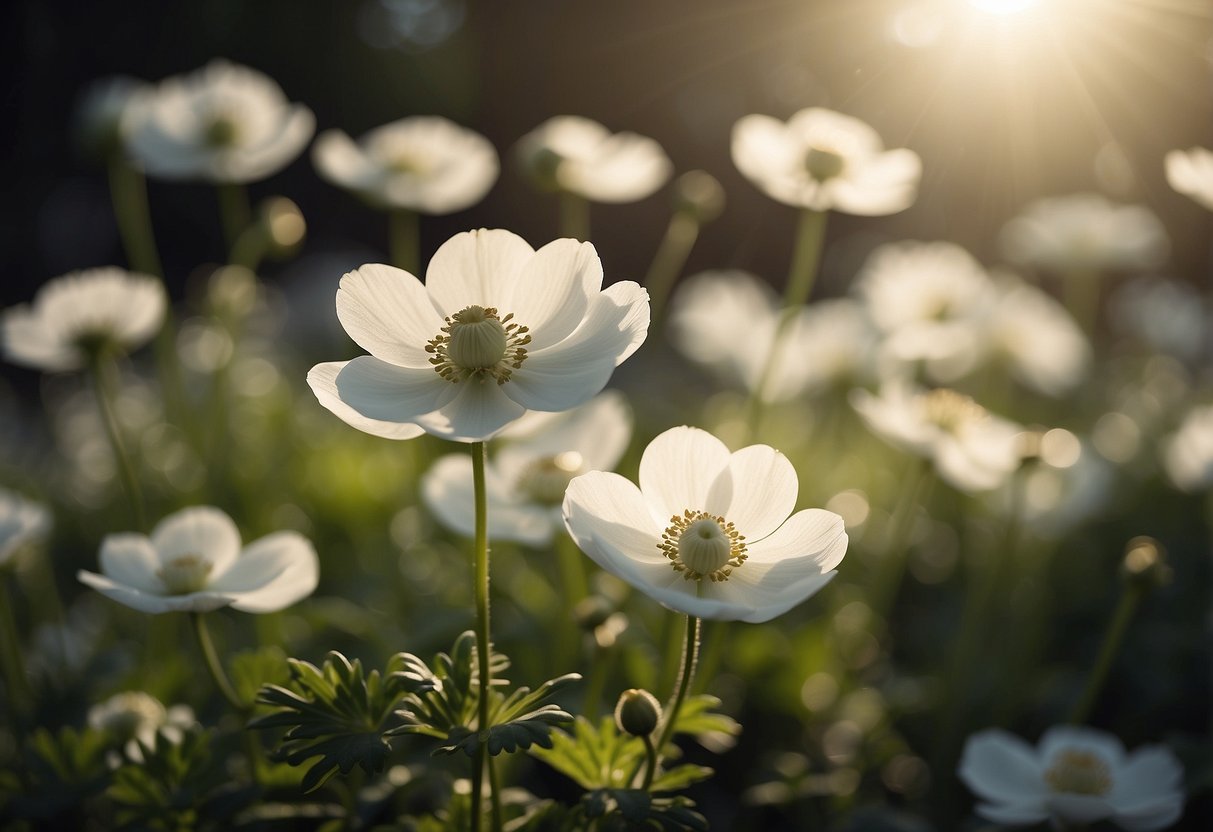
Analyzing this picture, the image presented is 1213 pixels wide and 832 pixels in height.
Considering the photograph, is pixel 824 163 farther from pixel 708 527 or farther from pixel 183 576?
pixel 183 576

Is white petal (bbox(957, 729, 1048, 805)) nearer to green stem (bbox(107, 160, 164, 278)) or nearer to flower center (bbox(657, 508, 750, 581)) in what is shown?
flower center (bbox(657, 508, 750, 581))

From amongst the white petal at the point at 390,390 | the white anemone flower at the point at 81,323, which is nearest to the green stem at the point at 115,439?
the white anemone flower at the point at 81,323

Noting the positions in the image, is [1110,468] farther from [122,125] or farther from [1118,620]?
[122,125]

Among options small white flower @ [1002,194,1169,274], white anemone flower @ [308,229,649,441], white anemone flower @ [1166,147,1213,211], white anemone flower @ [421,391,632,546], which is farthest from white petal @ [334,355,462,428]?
small white flower @ [1002,194,1169,274]

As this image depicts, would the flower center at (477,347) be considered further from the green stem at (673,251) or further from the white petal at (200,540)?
the green stem at (673,251)

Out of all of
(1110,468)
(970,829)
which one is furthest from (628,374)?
(970,829)

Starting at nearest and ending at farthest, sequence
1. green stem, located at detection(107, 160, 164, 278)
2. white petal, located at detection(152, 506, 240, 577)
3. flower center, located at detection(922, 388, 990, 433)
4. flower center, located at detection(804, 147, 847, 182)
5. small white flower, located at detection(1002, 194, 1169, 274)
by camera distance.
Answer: white petal, located at detection(152, 506, 240, 577) < flower center, located at detection(804, 147, 847, 182) < flower center, located at detection(922, 388, 990, 433) < green stem, located at detection(107, 160, 164, 278) < small white flower, located at detection(1002, 194, 1169, 274)

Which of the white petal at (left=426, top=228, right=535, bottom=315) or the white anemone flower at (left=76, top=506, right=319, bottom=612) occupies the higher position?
the white petal at (left=426, top=228, right=535, bottom=315)

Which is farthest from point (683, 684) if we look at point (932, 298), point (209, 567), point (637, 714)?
point (932, 298)
